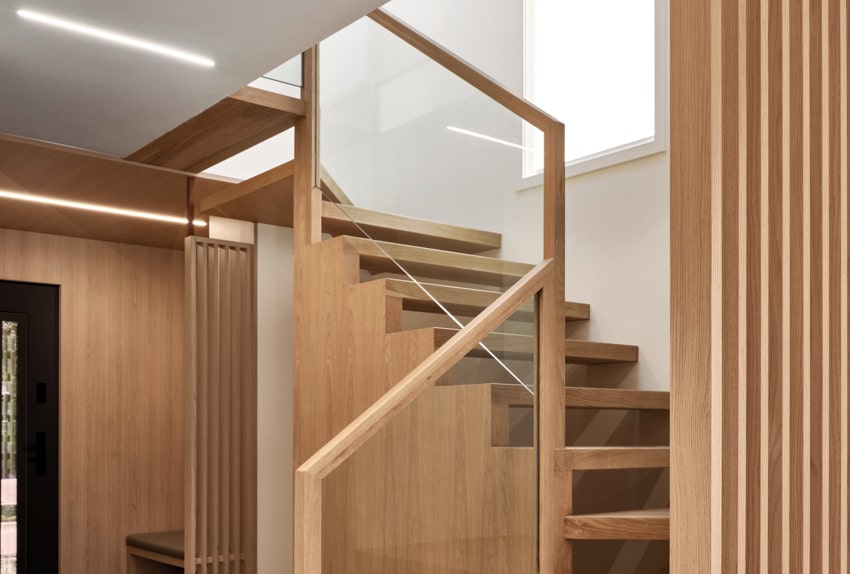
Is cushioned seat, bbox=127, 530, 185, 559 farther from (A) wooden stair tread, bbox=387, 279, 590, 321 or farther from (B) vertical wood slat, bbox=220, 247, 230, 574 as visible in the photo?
(A) wooden stair tread, bbox=387, 279, 590, 321

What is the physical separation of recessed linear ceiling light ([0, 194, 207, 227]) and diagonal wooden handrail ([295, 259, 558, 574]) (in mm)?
2299

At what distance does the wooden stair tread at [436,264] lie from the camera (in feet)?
10.9

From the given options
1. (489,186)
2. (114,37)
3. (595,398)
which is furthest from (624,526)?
(114,37)

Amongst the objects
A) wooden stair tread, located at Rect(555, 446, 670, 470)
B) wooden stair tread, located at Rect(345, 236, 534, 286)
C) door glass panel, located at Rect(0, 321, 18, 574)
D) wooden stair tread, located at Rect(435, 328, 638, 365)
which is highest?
wooden stair tread, located at Rect(345, 236, 534, 286)

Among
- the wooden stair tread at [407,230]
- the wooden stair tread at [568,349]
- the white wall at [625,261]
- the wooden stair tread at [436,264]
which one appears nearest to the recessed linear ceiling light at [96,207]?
the wooden stair tread at [407,230]

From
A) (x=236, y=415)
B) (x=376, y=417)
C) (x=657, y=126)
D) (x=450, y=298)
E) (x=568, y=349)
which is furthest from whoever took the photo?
(x=236, y=415)

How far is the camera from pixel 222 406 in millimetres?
4824

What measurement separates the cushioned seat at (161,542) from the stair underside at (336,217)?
1748 mm

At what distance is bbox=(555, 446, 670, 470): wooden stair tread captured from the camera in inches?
127

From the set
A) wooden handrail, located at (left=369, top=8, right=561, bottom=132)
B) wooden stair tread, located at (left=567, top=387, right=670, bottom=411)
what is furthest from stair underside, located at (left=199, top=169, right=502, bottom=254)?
wooden stair tread, located at (left=567, top=387, right=670, bottom=411)

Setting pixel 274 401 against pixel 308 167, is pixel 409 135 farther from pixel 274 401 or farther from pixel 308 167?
pixel 274 401

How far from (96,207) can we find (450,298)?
235 centimetres
